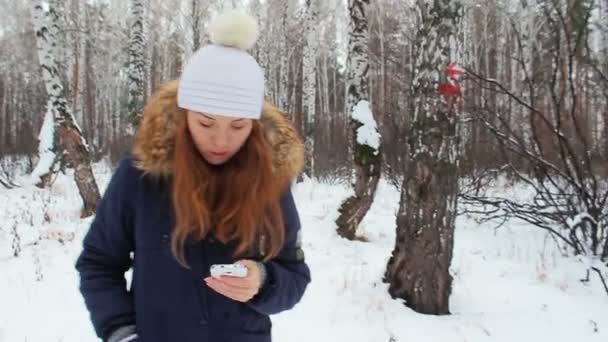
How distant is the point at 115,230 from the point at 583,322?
3.21 m

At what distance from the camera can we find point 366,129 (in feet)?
20.2

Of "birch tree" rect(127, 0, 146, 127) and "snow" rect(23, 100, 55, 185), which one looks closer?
"snow" rect(23, 100, 55, 185)

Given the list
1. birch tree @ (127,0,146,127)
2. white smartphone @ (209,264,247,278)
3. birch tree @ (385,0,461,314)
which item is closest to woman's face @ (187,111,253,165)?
white smartphone @ (209,264,247,278)

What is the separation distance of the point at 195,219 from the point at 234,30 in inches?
19.2

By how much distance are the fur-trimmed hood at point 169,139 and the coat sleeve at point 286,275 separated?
93mm

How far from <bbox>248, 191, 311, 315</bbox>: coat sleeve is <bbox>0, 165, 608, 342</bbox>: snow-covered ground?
191 centimetres

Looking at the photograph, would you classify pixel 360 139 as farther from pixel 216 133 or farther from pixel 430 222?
pixel 216 133

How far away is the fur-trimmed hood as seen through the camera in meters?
1.25

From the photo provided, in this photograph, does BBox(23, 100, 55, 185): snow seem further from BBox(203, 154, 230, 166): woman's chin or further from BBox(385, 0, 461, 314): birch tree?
BBox(203, 154, 230, 166): woman's chin

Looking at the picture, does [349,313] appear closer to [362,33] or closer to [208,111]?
[208,111]

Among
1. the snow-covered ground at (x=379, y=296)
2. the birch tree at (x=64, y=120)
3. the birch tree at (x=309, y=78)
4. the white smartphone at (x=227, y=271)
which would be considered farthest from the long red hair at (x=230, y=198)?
the birch tree at (x=309, y=78)

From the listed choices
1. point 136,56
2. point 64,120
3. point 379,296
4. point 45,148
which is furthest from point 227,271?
point 136,56

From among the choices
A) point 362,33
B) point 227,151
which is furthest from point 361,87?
point 227,151

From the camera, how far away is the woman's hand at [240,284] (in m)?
1.11
